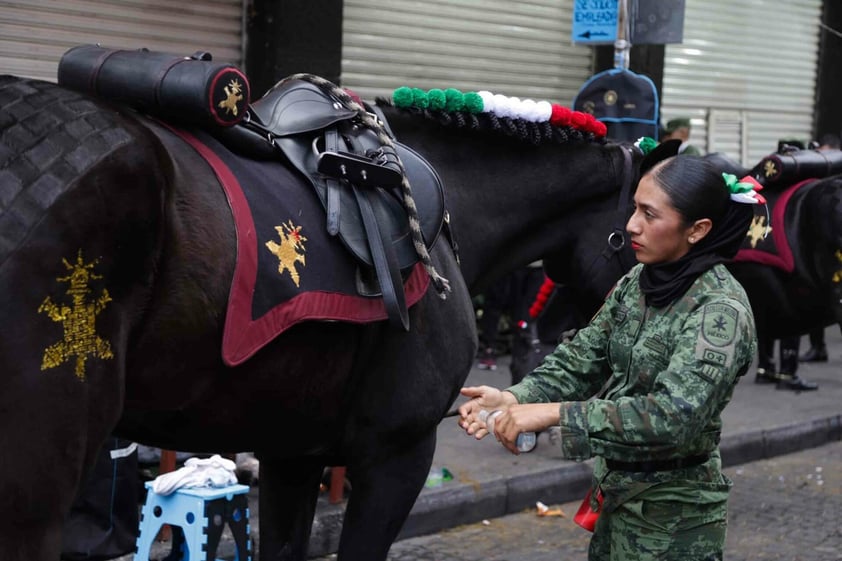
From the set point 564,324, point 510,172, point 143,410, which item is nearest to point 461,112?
point 510,172

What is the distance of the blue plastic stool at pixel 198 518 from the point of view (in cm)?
474

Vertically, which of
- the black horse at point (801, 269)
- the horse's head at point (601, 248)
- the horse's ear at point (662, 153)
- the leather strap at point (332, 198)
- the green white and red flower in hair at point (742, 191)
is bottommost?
the black horse at point (801, 269)

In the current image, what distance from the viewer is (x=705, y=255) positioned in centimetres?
321

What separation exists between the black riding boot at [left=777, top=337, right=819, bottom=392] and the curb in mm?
2175

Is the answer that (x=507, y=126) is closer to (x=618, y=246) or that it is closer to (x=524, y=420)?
(x=618, y=246)

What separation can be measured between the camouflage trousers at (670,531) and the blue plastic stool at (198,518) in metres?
2.07

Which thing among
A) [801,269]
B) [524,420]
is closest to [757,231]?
[801,269]

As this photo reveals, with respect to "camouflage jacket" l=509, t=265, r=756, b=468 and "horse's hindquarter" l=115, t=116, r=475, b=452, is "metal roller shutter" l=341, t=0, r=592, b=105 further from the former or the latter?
"camouflage jacket" l=509, t=265, r=756, b=468

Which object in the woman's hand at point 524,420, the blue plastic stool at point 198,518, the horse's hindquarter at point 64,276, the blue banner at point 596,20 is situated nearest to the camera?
the horse's hindquarter at point 64,276

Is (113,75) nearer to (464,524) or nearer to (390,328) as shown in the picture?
(390,328)

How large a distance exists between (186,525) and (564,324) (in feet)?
9.47

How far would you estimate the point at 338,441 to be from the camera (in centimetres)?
355

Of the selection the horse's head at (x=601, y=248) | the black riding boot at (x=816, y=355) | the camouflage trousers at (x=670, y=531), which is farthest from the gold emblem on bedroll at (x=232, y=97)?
the black riding boot at (x=816, y=355)

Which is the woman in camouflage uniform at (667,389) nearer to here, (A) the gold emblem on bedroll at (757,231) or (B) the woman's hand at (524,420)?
(B) the woman's hand at (524,420)
